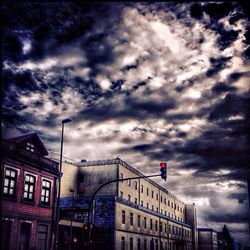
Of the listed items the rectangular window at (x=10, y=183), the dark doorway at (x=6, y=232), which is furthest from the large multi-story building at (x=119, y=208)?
the rectangular window at (x=10, y=183)

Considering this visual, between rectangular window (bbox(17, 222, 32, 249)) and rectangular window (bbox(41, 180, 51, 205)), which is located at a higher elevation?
rectangular window (bbox(41, 180, 51, 205))

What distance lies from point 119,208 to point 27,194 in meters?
15.6

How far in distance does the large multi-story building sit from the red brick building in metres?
3.30

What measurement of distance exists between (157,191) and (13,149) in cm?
4420

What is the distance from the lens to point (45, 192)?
26.0 metres

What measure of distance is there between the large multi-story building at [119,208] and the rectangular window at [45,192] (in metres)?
3.18

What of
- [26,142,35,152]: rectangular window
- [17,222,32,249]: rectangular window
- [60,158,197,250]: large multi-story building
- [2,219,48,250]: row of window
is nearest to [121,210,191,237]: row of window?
[60,158,197,250]: large multi-story building

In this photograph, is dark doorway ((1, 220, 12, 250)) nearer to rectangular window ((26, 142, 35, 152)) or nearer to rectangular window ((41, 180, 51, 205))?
rectangular window ((41, 180, 51, 205))

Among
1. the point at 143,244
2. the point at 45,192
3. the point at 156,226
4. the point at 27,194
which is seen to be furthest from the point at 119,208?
the point at 156,226

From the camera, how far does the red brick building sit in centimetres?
2136

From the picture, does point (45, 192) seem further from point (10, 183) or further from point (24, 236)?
point (10, 183)

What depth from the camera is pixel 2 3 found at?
3441 millimetres

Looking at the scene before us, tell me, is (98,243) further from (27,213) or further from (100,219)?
(27,213)

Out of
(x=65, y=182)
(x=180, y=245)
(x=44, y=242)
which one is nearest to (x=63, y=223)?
(x=44, y=242)
